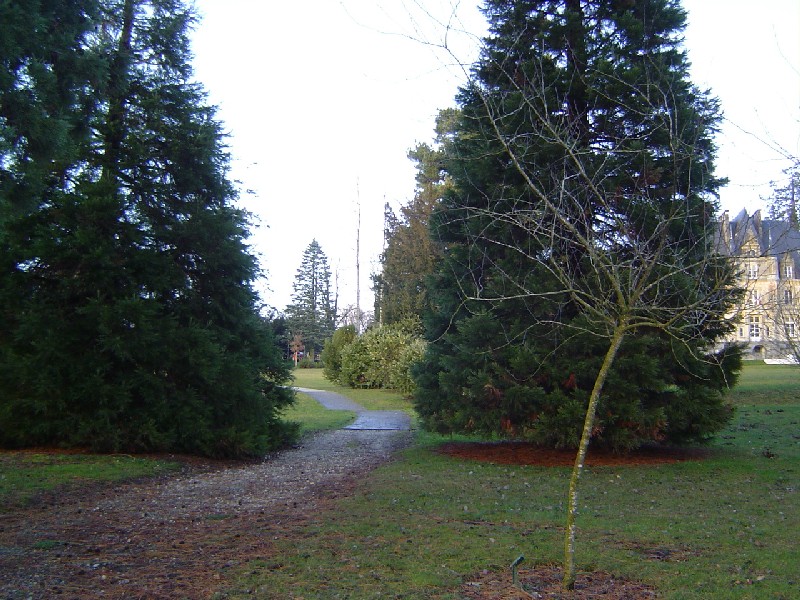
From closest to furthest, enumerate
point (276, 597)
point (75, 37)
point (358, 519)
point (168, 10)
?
point (276, 597) → point (358, 519) → point (75, 37) → point (168, 10)

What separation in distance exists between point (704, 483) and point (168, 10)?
41.1 feet

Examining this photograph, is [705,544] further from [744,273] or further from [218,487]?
[218,487]

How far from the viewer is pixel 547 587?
4.87 meters

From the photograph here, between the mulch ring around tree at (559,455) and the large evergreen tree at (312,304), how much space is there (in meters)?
59.0

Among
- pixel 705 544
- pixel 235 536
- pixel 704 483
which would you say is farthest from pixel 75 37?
pixel 704 483

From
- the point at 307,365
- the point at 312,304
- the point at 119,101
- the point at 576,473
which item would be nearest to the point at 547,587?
the point at 576,473

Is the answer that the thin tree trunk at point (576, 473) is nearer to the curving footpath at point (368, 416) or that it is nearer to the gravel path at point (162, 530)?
the gravel path at point (162, 530)

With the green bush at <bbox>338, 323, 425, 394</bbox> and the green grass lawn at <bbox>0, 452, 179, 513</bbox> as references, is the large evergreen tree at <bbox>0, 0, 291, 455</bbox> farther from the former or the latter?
the green bush at <bbox>338, 323, 425, 394</bbox>

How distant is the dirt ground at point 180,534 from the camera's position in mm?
4793

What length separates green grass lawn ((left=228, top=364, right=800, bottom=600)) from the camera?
16.3 feet

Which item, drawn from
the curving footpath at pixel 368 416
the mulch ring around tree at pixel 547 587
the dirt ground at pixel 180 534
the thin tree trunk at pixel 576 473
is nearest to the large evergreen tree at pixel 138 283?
the dirt ground at pixel 180 534

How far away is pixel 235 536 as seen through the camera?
249 inches

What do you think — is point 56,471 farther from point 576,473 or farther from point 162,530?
point 576,473

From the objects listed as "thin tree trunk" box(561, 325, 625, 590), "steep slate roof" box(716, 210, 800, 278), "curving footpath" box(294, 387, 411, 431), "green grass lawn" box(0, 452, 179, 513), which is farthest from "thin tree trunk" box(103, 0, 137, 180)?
"thin tree trunk" box(561, 325, 625, 590)
